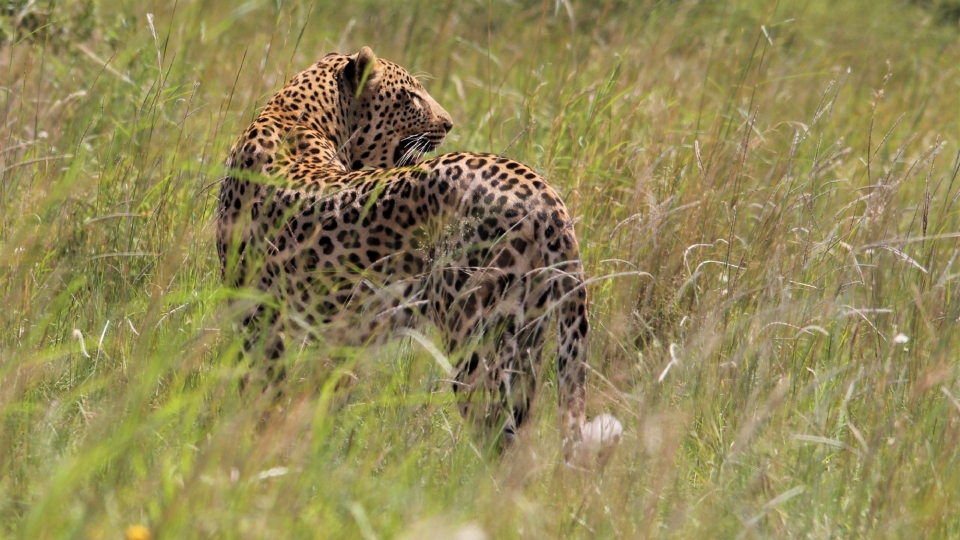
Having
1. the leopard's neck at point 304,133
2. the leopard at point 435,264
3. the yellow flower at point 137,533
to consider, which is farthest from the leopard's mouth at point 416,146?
the yellow flower at point 137,533

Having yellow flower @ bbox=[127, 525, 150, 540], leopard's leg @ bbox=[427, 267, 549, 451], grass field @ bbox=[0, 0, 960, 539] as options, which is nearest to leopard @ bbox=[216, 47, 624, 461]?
leopard's leg @ bbox=[427, 267, 549, 451]

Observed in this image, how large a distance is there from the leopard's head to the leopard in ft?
1.70

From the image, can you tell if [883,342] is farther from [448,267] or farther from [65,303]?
[65,303]

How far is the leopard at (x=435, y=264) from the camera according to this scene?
3.51 m

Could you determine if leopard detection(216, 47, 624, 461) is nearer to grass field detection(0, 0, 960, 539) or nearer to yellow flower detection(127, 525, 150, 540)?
grass field detection(0, 0, 960, 539)

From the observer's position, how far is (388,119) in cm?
496

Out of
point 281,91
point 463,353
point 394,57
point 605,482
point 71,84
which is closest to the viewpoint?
point 605,482

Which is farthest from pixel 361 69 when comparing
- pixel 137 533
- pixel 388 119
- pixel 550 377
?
pixel 137 533

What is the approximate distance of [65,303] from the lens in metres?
4.14

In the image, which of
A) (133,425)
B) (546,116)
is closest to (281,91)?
(546,116)

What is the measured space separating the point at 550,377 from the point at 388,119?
1326 mm

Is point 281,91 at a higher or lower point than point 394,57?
higher

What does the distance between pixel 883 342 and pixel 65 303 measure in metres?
2.67

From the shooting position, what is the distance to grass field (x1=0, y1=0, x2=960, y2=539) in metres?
2.73
